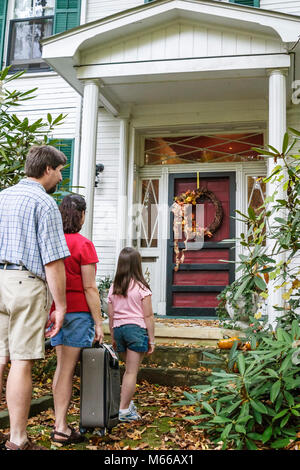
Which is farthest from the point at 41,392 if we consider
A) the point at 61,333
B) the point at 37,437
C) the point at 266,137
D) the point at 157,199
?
the point at 266,137

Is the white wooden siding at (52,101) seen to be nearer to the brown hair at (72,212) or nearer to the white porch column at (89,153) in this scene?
the white porch column at (89,153)

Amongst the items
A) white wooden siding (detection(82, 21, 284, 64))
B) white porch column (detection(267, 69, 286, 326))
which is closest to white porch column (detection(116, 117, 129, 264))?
white wooden siding (detection(82, 21, 284, 64))

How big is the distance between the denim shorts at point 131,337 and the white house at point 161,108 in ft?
8.04

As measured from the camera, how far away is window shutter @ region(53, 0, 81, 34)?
26.3ft

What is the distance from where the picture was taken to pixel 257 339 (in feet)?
11.4

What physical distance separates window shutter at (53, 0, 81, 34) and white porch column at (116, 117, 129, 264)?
2.07 metres

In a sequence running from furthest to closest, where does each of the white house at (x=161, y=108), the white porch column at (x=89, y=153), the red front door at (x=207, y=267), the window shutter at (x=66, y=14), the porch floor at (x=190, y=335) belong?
the window shutter at (x=66, y=14) → the red front door at (x=207, y=267) → the white porch column at (x=89, y=153) → the white house at (x=161, y=108) → the porch floor at (x=190, y=335)

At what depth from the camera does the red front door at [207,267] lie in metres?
7.25

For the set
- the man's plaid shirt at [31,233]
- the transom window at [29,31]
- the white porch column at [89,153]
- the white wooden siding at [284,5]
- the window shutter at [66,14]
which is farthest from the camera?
the transom window at [29,31]

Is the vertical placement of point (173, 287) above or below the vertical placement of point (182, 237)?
below

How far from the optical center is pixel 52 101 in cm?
794

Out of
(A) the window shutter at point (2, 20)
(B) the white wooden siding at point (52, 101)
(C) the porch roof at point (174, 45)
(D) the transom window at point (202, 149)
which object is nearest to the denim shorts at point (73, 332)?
(C) the porch roof at point (174, 45)
